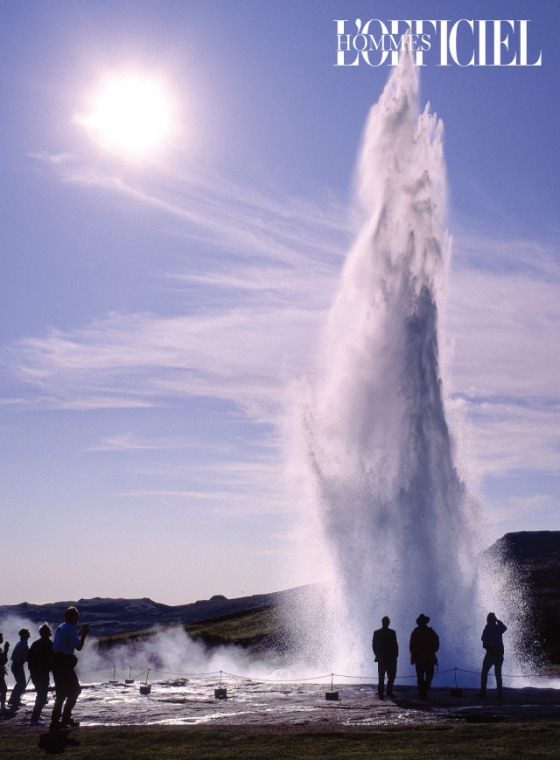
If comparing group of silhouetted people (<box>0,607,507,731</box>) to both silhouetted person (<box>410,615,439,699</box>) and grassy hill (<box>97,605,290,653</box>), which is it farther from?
grassy hill (<box>97,605,290,653</box>)

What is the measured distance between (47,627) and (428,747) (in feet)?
27.8

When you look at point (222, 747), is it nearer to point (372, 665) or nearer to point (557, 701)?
point (557, 701)

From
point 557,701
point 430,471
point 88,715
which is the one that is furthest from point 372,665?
point 88,715

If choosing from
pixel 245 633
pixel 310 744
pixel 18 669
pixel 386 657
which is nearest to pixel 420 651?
pixel 386 657

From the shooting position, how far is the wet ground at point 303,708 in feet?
51.2

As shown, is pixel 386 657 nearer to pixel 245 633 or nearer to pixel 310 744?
pixel 310 744

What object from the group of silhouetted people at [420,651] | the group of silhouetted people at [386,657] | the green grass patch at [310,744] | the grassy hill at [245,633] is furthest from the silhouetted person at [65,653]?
the grassy hill at [245,633]

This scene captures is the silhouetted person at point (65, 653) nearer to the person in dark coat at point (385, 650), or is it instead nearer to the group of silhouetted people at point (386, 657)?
the group of silhouetted people at point (386, 657)

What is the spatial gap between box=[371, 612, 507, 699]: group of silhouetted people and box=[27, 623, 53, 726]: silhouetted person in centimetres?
815

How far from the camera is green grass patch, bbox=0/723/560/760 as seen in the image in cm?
1085

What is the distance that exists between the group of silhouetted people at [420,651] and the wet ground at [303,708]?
45cm

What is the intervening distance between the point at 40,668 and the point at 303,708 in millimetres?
6512

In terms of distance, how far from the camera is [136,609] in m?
197

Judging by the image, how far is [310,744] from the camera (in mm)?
12227
